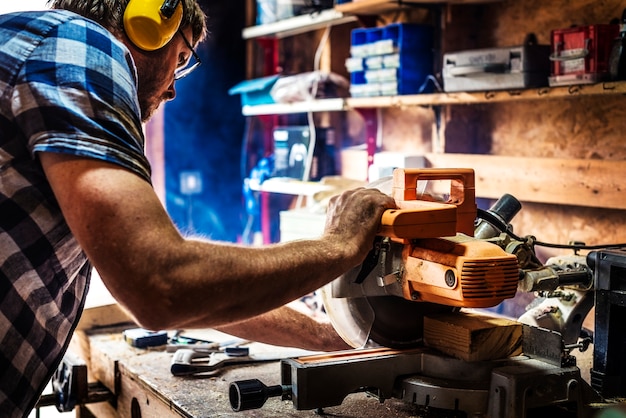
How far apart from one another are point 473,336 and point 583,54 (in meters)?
1.13

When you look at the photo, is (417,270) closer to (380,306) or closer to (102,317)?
(380,306)

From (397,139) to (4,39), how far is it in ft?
8.19

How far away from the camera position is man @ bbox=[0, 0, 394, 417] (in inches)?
36.7

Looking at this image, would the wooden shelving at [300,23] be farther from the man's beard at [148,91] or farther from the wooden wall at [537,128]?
the man's beard at [148,91]

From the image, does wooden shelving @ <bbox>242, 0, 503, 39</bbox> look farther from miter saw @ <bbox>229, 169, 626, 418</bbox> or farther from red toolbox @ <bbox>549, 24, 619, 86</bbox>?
miter saw @ <bbox>229, 169, 626, 418</bbox>

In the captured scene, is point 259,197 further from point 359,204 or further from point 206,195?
point 359,204

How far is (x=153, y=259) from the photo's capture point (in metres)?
Answer: 0.93

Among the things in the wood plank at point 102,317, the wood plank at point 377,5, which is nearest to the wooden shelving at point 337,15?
the wood plank at point 377,5

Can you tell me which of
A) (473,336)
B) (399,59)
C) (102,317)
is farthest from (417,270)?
(399,59)

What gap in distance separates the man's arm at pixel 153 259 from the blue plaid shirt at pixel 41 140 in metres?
0.04

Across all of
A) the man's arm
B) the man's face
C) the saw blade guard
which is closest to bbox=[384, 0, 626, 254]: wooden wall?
the saw blade guard

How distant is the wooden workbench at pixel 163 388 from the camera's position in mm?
1436

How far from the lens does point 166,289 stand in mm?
949

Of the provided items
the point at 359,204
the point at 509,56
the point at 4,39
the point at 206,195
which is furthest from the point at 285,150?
the point at 4,39
